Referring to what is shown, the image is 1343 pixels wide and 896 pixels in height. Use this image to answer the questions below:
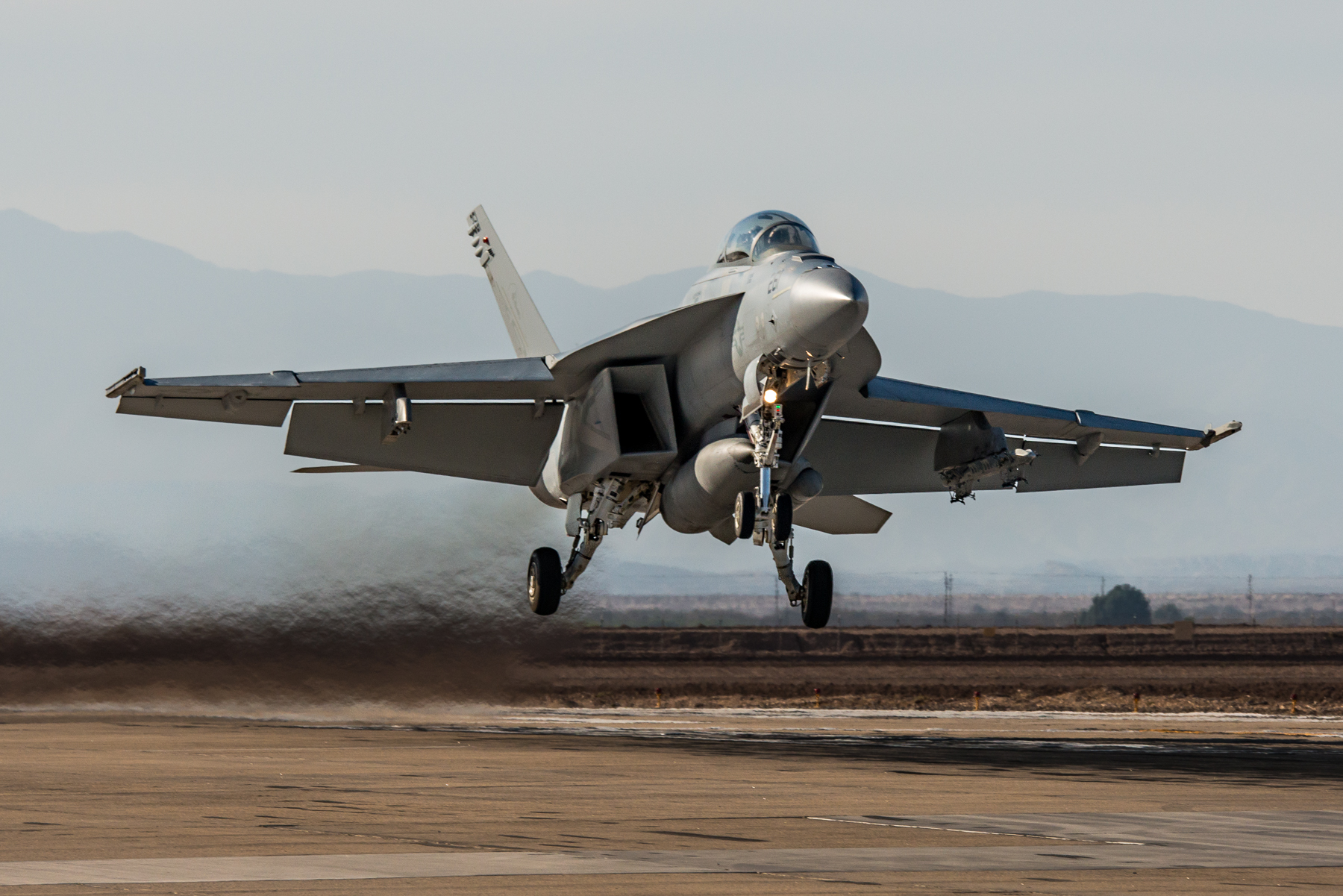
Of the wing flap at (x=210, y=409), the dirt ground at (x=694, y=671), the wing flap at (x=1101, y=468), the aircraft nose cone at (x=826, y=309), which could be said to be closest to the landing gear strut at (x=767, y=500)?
the aircraft nose cone at (x=826, y=309)

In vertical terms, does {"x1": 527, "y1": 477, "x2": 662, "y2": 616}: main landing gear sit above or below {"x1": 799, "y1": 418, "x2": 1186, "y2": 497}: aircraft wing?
below

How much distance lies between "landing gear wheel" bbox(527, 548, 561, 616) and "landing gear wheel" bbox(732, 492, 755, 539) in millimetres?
5480

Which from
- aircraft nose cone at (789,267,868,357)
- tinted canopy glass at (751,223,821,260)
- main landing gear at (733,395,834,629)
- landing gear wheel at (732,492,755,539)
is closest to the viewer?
aircraft nose cone at (789,267,868,357)

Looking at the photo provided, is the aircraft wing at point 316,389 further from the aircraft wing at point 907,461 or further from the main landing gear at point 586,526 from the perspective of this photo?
the aircraft wing at point 907,461

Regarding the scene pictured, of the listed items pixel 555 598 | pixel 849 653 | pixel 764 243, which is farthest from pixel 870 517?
pixel 849 653

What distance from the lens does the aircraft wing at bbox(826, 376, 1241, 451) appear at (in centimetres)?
2530

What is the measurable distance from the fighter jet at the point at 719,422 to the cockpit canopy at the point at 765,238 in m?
0.03

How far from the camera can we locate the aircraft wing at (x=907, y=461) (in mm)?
27344

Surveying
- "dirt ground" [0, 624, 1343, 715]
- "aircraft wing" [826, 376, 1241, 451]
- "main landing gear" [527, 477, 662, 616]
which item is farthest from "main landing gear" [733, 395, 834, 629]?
"dirt ground" [0, 624, 1343, 715]

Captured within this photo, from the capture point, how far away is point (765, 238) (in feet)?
68.1

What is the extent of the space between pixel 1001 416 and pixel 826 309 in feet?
28.7

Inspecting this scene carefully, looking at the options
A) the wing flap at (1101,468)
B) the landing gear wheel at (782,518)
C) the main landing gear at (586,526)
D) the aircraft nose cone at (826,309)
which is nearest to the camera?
the aircraft nose cone at (826,309)

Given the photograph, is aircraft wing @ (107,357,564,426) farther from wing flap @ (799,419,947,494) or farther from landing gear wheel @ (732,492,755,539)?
wing flap @ (799,419,947,494)

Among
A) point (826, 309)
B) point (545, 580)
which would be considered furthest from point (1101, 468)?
point (826, 309)
